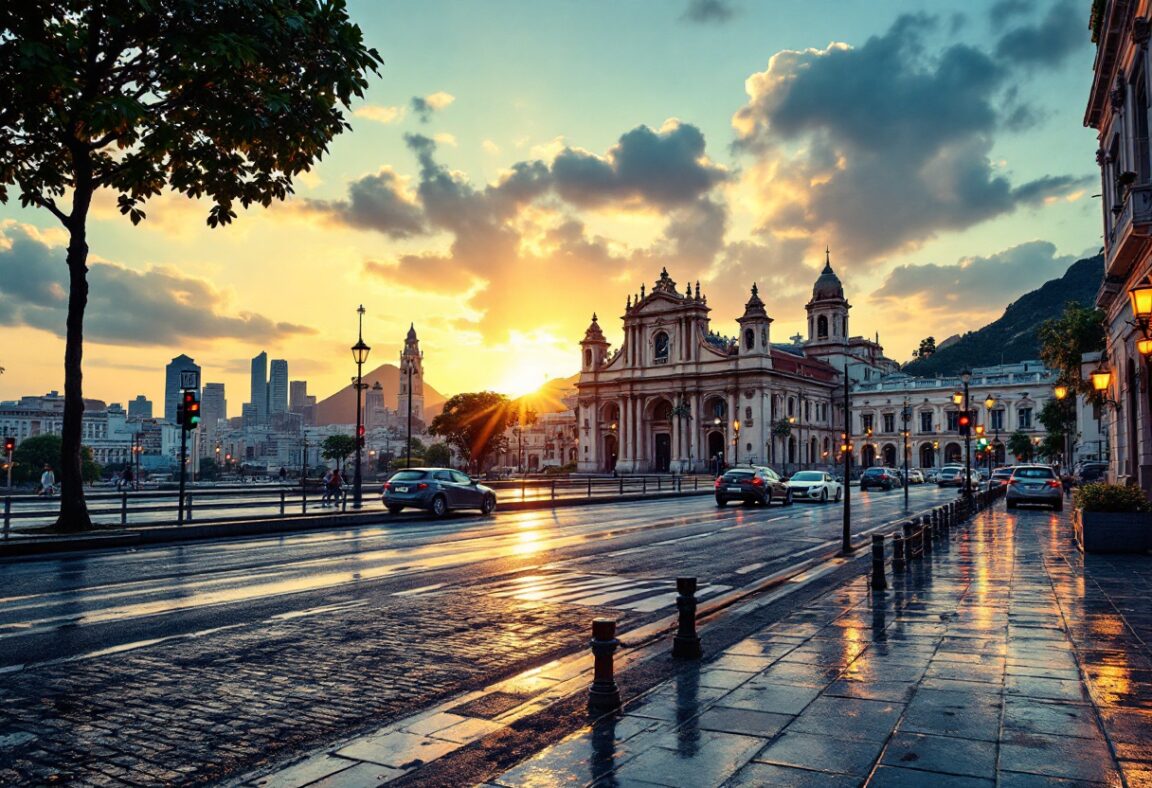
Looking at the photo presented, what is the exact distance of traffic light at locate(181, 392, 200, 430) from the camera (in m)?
19.6

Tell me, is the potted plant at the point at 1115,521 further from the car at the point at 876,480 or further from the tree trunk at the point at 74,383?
the car at the point at 876,480

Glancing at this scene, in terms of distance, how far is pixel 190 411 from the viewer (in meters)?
19.8

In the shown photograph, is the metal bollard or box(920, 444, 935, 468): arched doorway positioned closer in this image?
the metal bollard

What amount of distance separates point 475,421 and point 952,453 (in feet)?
225

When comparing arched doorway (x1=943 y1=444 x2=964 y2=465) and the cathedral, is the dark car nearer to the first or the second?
the cathedral

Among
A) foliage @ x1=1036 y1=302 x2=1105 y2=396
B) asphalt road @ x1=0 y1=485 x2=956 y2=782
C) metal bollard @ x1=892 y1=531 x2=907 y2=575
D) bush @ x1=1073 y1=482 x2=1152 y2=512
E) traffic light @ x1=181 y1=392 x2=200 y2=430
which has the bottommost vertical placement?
asphalt road @ x1=0 y1=485 x2=956 y2=782

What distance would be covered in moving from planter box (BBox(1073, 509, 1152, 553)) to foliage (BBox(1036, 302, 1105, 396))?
29385mm

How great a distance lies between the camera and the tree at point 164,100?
1227 centimetres

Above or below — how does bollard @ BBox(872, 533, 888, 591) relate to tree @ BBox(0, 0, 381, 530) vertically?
below

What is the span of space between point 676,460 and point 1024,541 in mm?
81634

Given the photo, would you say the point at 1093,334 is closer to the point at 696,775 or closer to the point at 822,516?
the point at 822,516

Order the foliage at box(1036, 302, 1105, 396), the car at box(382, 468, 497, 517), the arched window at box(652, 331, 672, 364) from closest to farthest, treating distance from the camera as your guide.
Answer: the car at box(382, 468, 497, 517) < the foliage at box(1036, 302, 1105, 396) < the arched window at box(652, 331, 672, 364)

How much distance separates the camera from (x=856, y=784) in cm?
419

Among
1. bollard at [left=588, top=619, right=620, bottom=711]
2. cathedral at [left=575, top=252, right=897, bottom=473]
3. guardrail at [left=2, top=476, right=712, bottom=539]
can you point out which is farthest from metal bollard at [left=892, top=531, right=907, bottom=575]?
cathedral at [left=575, top=252, right=897, bottom=473]
